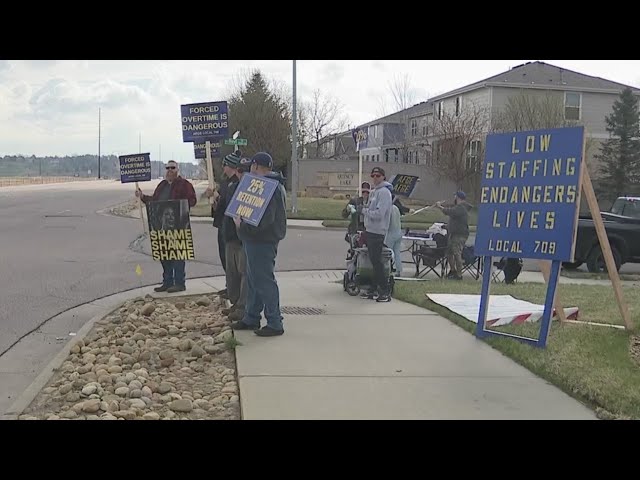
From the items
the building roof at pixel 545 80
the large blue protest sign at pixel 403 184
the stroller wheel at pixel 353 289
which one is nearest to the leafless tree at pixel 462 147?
the building roof at pixel 545 80

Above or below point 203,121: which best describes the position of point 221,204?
below

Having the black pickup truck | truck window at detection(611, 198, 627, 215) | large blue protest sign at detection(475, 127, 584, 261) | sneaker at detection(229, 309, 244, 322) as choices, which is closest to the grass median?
truck window at detection(611, 198, 627, 215)

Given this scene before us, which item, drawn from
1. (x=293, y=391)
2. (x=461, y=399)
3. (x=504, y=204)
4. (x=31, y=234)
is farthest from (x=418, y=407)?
(x=31, y=234)

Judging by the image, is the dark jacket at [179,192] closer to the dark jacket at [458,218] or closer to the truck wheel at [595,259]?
the dark jacket at [458,218]

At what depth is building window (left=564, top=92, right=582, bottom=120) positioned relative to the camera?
37.4m

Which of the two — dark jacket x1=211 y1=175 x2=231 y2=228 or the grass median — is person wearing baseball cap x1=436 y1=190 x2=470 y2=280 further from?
the grass median

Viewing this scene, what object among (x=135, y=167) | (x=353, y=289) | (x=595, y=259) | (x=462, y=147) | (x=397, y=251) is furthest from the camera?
(x=462, y=147)

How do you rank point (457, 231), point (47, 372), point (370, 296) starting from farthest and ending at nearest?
point (457, 231)
point (370, 296)
point (47, 372)

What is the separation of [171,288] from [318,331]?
345 cm

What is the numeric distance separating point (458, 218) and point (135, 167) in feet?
18.5

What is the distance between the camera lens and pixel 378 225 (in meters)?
8.80

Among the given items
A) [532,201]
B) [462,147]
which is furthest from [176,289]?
[462,147]

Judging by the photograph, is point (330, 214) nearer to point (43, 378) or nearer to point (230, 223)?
point (230, 223)

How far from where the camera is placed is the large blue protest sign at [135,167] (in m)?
11.0
